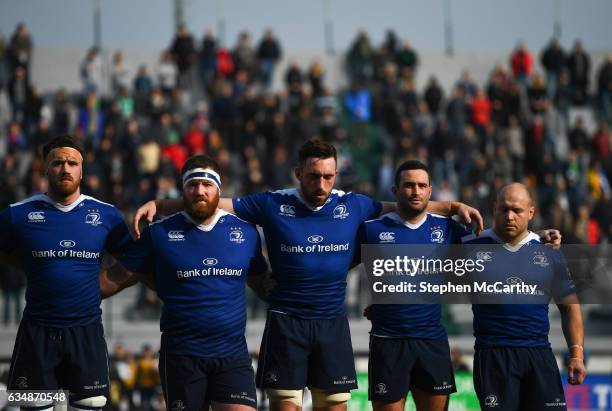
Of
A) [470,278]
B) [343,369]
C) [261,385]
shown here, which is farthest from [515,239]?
[261,385]

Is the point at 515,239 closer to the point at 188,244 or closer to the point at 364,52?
the point at 188,244

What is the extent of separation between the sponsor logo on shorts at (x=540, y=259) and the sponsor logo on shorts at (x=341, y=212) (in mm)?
1611

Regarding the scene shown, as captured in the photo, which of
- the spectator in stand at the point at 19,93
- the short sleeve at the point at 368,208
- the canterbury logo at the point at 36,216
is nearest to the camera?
the canterbury logo at the point at 36,216

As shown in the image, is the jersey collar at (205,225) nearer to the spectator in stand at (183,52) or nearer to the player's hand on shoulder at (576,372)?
the player's hand on shoulder at (576,372)

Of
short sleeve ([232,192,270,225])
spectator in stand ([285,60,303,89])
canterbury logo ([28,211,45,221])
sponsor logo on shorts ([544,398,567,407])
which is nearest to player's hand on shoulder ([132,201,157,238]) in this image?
short sleeve ([232,192,270,225])

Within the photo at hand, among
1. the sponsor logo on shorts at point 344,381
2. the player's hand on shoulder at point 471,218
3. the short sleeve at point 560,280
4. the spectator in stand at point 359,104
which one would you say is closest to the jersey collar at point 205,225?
the sponsor logo on shorts at point 344,381

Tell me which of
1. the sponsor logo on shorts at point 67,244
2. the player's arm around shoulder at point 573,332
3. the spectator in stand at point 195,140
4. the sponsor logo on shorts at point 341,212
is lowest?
the player's arm around shoulder at point 573,332

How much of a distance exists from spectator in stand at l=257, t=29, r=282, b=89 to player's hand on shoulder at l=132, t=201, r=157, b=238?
20.7m

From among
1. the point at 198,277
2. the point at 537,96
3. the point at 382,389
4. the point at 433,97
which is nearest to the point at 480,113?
the point at 433,97

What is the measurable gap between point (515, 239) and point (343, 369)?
1.80 meters

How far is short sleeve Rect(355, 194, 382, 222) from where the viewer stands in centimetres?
944

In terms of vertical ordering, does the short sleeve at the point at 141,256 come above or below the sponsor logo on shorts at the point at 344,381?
above

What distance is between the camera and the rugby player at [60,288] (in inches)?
347

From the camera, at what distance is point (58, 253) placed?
884 cm
